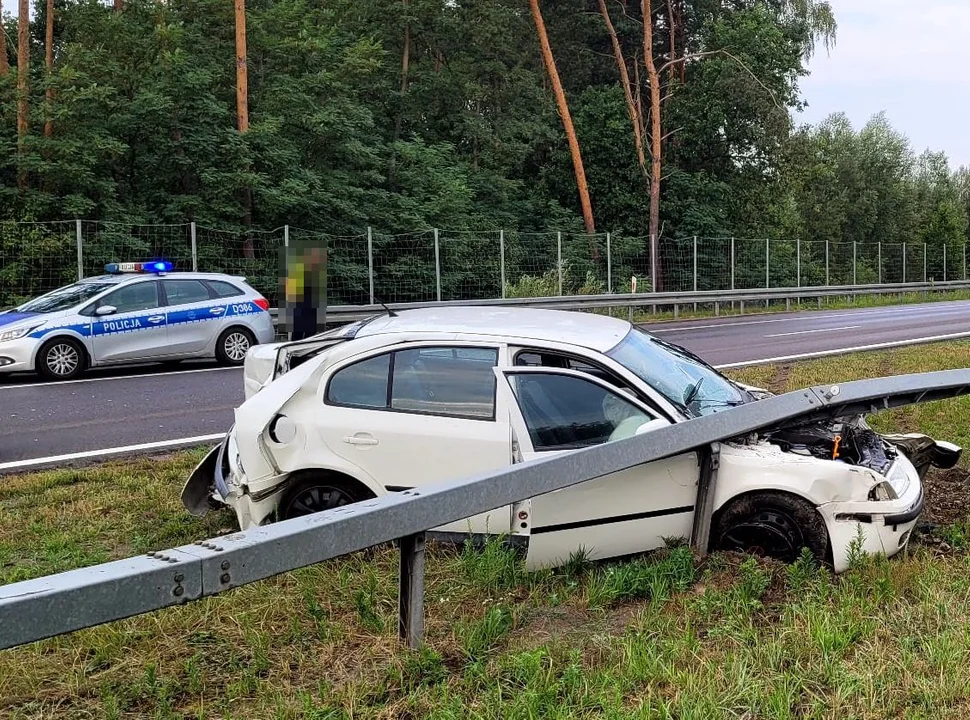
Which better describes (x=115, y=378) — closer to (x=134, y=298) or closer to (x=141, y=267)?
(x=134, y=298)

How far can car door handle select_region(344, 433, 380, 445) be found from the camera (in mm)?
4699

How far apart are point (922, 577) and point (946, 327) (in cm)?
1619

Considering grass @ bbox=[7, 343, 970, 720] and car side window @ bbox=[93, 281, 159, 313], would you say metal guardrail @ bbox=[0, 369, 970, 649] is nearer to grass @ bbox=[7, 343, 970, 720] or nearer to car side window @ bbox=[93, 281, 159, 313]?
grass @ bbox=[7, 343, 970, 720]

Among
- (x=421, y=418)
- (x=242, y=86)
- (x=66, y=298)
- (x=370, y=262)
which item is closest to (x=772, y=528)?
(x=421, y=418)

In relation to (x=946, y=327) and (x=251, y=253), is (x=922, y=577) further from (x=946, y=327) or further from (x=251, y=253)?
(x=251, y=253)

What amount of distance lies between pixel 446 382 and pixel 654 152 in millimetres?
27971

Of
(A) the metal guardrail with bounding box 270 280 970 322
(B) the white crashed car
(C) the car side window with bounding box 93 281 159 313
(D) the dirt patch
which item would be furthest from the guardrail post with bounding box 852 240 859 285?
(B) the white crashed car

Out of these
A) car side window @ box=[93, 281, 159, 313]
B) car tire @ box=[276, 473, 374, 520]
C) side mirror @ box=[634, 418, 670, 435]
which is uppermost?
car side window @ box=[93, 281, 159, 313]

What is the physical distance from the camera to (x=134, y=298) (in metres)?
12.8

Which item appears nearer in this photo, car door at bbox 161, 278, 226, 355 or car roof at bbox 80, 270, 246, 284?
car roof at bbox 80, 270, 246, 284

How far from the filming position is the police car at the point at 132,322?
1189 centimetres

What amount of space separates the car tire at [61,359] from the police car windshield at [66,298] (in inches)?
22.0

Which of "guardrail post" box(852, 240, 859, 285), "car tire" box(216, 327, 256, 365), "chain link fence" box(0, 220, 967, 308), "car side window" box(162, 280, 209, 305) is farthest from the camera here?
"guardrail post" box(852, 240, 859, 285)

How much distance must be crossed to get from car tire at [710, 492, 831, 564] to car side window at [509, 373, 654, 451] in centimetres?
66
